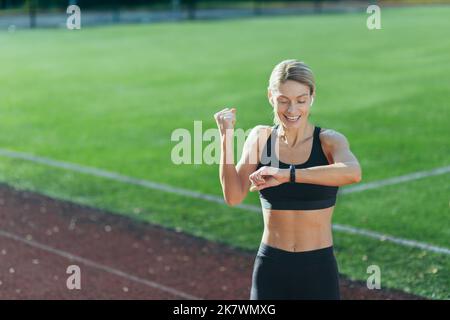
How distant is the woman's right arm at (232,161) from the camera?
4.83 meters

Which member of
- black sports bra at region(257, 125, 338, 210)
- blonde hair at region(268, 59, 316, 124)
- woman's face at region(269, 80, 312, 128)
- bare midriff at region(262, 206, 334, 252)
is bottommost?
bare midriff at region(262, 206, 334, 252)

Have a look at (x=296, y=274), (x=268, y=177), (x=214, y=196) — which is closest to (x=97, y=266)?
(x=214, y=196)

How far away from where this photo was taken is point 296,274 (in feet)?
16.4

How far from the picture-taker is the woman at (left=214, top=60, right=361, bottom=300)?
4.85 m

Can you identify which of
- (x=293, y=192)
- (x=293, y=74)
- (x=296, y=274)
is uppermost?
(x=293, y=74)

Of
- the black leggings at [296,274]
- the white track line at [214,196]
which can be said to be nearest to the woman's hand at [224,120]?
the black leggings at [296,274]

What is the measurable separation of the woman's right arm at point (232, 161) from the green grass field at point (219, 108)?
420 cm

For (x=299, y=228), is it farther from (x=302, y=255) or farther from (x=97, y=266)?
(x=97, y=266)

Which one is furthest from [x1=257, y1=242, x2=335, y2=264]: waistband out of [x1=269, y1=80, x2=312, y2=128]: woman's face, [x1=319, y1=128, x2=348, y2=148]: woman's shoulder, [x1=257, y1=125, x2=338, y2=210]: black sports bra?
[x1=269, y1=80, x2=312, y2=128]: woman's face

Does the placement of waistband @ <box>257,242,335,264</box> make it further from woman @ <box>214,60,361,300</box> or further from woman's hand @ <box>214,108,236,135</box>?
woman's hand @ <box>214,108,236,135</box>

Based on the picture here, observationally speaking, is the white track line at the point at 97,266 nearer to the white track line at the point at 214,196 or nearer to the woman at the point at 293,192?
the white track line at the point at 214,196

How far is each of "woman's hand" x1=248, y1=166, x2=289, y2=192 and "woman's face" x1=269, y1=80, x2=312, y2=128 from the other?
30 cm

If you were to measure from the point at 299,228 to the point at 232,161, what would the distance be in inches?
20.3

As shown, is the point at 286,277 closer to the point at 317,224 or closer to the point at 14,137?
the point at 317,224
